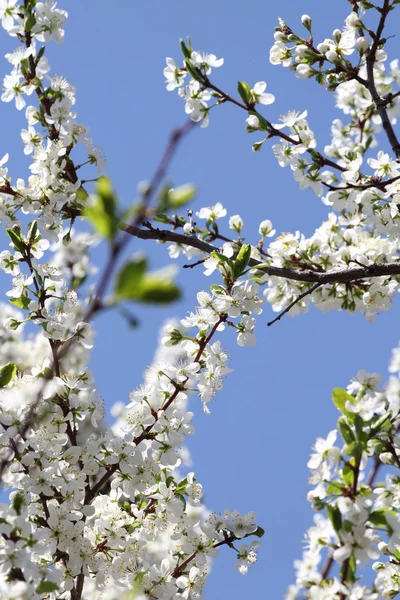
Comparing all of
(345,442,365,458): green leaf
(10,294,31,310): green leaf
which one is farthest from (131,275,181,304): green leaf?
(10,294,31,310): green leaf

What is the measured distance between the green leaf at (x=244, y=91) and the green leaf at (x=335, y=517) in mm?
1939

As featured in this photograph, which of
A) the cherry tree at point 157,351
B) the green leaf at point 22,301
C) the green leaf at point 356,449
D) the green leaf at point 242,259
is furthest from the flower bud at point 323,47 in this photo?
the green leaf at point 356,449

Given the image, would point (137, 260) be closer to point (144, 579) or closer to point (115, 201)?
point (115, 201)

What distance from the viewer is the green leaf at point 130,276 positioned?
697 millimetres

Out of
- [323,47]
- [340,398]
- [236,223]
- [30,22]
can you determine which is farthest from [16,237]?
[323,47]

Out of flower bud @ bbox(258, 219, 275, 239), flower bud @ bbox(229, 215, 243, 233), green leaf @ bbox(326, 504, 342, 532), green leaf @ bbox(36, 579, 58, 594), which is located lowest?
green leaf @ bbox(36, 579, 58, 594)

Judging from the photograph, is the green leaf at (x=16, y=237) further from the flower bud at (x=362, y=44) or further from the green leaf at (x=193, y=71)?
the flower bud at (x=362, y=44)

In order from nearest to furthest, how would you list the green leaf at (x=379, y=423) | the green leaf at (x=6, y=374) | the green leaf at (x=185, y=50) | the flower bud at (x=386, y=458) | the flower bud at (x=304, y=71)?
the green leaf at (x=379, y=423) < the flower bud at (x=386, y=458) < the green leaf at (x=6, y=374) < the green leaf at (x=185, y=50) < the flower bud at (x=304, y=71)

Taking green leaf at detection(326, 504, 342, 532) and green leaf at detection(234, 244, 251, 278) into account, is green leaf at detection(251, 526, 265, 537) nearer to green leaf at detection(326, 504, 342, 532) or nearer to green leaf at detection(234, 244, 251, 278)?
green leaf at detection(234, 244, 251, 278)

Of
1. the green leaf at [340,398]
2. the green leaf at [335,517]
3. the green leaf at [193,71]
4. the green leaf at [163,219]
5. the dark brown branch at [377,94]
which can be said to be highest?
the dark brown branch at [377,94]

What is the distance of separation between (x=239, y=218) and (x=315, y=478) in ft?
5.60

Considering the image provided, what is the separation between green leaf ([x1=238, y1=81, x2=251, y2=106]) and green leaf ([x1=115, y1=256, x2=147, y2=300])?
2394 millimetres

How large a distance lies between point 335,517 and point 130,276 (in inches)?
41.9

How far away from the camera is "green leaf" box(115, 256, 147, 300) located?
70cm
